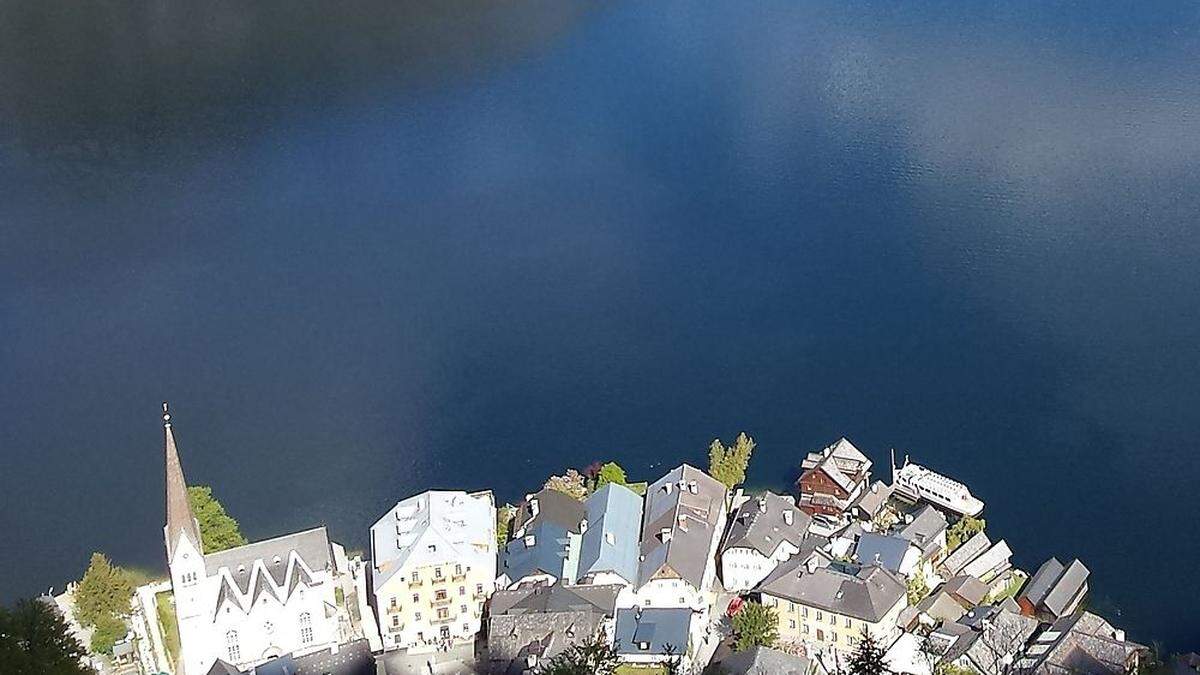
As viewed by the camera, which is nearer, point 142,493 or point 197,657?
point 197,657

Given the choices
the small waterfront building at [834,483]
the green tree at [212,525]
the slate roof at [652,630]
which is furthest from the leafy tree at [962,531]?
the green tree at [212,525]

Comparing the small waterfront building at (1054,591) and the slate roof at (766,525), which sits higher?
the slate roof at (766,525)

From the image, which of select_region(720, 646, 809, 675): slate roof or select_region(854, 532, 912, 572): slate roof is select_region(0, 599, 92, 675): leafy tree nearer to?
select_region(720, 646, 809, 675): slate roof

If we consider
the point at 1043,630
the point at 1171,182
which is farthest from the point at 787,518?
the point at 1171,182

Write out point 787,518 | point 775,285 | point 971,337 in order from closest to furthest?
point 787,518, point 971,337, point 775,285

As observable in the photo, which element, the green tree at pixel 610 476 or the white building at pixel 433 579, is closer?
the white building at pixel 433 579

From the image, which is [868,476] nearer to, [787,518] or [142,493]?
[787,518]

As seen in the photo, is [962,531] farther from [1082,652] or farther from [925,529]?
[1082,652]

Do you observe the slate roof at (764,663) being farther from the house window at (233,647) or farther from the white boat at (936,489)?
the house window at (233,647)
